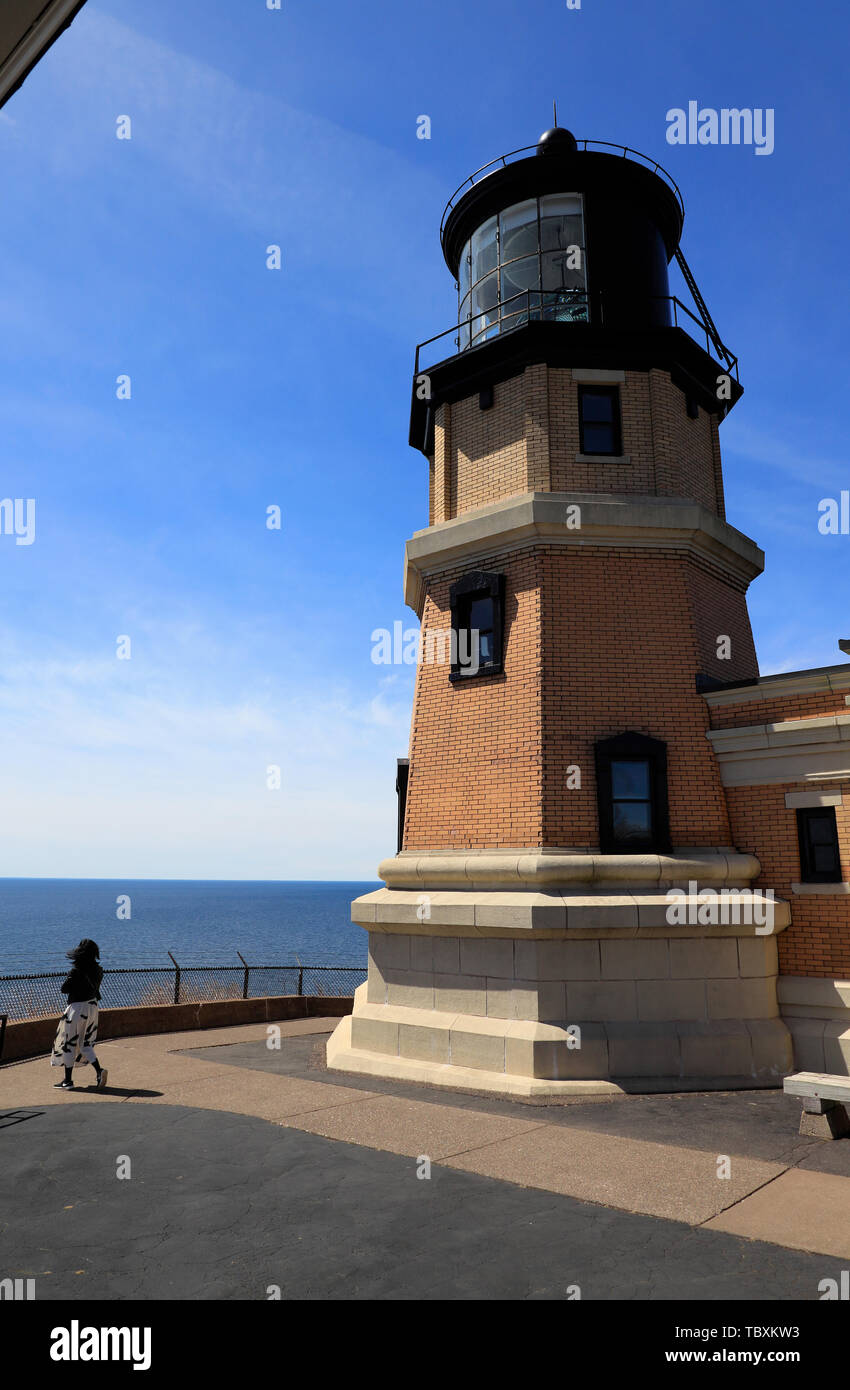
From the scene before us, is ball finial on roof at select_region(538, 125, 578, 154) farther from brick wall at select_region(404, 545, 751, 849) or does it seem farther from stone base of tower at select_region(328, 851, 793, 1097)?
stone base of tower at select_region(328, 851, 793, 1097)

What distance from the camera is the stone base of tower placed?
36.7 ft

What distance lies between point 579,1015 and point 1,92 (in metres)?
11.3

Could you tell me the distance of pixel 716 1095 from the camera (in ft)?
35.3

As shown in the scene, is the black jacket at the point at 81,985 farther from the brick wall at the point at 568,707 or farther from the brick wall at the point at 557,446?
the brick wall at the point at 557,446

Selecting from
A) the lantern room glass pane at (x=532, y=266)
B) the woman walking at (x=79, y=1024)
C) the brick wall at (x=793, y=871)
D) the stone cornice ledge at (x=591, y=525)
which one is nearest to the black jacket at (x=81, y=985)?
the woman walking at (x=79, y=1024)

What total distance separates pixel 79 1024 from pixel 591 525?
10.6 metres

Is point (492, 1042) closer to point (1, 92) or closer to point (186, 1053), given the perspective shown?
point (186, 1053)

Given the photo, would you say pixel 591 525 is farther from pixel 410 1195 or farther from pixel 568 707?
pixel 410 1195

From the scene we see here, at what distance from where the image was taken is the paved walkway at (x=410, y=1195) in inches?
209

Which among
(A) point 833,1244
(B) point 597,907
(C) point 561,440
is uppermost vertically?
(C) point 561,440

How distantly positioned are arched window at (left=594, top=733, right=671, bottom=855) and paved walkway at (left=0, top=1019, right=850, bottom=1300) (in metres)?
3.53
